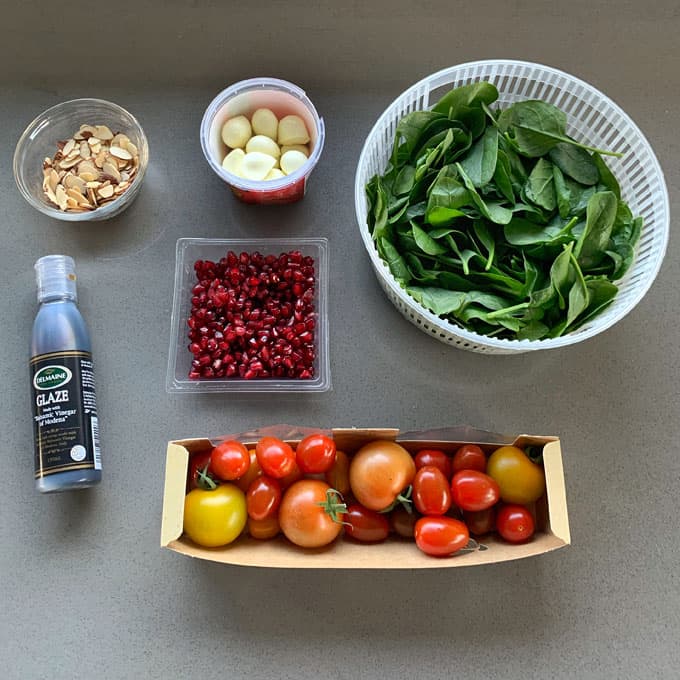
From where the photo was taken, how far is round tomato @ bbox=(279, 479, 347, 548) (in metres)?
0.74

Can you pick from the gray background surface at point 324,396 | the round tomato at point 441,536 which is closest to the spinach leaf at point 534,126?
the gray background surface at point 324,396

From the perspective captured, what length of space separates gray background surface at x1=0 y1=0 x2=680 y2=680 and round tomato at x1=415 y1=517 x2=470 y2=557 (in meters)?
0.12

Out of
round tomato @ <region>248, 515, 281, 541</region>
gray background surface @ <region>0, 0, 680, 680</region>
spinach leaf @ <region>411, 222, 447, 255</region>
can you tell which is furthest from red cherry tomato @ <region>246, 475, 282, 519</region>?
spinach leaf @ <region>411, 222, 447, 255</region>

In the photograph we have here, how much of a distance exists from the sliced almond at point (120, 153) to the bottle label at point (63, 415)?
0.29 meters

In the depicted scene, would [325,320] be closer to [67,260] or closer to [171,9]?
[67,260]

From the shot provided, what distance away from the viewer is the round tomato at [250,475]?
0.80 metres

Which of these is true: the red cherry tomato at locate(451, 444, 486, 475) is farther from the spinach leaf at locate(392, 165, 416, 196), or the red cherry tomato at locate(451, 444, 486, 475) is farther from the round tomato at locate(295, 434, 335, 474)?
the spinach leaf at locate(392, 165, 416, 196)

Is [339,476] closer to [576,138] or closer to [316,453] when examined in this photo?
[316,453]

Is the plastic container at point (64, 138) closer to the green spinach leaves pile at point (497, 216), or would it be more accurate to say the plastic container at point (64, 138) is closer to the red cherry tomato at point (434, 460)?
the green spinach leaves pile at point (497, 216)

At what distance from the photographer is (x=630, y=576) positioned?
84 centimetres

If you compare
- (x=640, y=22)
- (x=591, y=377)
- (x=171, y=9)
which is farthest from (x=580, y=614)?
(x=171, y=9)

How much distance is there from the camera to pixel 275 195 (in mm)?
894

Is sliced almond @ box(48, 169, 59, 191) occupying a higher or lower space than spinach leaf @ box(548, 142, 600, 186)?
higher

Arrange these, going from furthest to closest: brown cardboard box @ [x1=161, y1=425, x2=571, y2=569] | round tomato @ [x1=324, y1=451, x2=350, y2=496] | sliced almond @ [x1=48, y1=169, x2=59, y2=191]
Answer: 1. sliced almond @ [x1=48, y1=169, x2=59, y2=191]
2. round tomato @ [x1=324, y1=451, x2=350, y2=496]
3. brown cardboard box @ [x1=161, y1=425, x2=571, y2=569]
